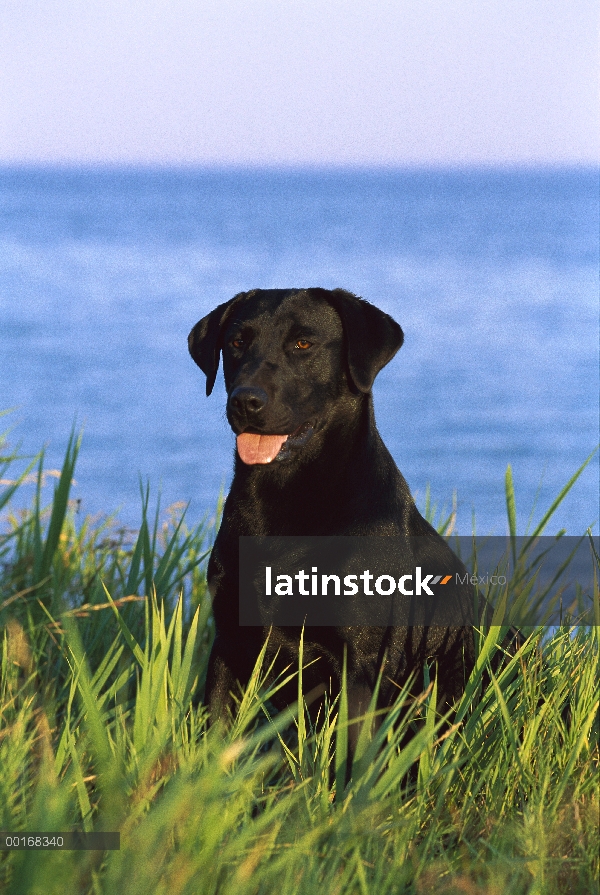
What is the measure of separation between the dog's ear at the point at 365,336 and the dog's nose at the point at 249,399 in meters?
0.31

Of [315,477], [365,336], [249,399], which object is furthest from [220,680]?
[365,336]

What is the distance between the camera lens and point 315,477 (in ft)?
10.8

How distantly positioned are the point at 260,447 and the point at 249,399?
0.19 meters

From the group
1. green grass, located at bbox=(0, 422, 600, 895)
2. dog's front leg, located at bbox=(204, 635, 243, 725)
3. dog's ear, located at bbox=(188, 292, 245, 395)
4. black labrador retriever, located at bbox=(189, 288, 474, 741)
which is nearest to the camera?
green grass, located at bbox=(0, 422, 600, 895)

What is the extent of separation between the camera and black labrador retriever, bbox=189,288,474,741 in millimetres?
3113

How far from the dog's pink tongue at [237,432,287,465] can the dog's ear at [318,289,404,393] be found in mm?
315

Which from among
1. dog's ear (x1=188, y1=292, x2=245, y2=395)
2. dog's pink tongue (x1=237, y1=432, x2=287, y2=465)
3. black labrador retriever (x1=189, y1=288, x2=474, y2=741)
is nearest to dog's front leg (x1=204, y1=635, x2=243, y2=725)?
black labrador retriever (x1=189, y1=288, x2=474, y2=741)

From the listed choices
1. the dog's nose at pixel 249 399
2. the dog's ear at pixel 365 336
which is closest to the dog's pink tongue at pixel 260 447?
the dog's nose at pixel 249 399

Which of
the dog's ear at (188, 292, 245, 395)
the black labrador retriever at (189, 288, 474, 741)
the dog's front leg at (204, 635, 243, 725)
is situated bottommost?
the dog's front leg at (204, 635, 243, 725)

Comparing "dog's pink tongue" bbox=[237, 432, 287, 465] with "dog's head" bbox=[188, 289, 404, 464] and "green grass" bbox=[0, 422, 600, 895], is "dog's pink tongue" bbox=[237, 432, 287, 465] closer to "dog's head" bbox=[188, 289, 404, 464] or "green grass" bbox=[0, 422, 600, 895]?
"dog's head" bbox=[188, 289, 404, 464]

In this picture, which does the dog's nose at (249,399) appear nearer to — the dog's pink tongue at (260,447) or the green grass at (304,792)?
the dog's pink tongue at (260,447)

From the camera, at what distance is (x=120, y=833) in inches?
73.6

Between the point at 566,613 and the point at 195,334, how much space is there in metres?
1.56

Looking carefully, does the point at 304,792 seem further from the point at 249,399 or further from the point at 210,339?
the point at 210,339
